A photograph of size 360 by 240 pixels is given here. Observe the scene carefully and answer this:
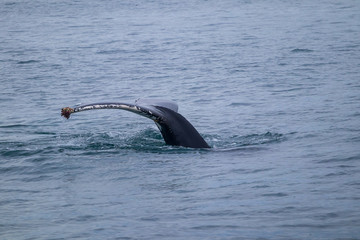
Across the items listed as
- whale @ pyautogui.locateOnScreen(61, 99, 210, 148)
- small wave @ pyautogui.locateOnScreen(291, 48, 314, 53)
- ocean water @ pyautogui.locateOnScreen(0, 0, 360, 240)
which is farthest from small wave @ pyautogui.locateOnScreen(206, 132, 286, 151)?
small wave @ pyautogui.locateOnScreen(291, 48, 314, 53)

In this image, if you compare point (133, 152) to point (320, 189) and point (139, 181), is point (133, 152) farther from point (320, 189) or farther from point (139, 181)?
point (320, 189)

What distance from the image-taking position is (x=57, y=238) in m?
8.08

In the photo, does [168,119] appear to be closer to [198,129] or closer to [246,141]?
[246,141]

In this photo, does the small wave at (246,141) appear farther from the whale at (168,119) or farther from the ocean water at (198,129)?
the whale at (168,119)

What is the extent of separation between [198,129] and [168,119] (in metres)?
3.72

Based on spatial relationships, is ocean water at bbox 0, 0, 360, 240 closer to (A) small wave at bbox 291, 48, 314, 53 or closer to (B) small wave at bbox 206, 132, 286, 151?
(B) small wave at bbox 206, 132, 286, 151

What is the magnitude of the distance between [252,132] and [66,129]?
12.3ft

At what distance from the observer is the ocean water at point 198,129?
8.57 meters

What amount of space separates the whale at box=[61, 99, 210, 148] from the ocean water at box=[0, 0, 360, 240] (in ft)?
0.84

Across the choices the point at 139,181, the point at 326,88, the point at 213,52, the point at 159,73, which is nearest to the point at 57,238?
the point at 139,181

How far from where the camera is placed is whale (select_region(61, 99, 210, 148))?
10030 mm

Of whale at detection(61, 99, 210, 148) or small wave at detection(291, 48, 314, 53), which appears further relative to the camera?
small wave at detection(291, 48, 314, 53)

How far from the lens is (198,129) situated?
14203mm

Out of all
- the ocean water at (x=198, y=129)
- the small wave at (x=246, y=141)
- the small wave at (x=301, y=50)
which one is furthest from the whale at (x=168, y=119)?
the small wave at (x=301, y=50)
